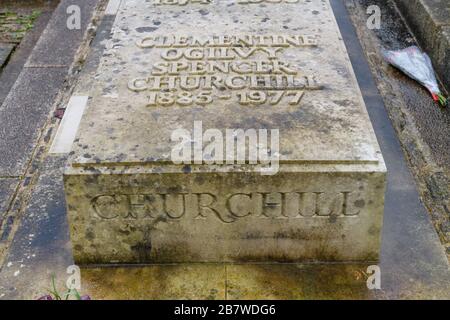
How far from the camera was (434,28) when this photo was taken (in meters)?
4.32

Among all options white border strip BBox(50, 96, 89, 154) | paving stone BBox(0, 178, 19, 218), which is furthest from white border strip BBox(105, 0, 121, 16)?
paving stone BBox(0, 178, 19, 218)

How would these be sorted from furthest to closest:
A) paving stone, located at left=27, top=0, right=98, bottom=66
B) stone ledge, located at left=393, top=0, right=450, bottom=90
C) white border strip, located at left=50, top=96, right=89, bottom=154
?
paving stone, located at left=27, top=0, right=98, bottom=66
stone ledge, located at left=393, top=0, right=450, bottom=90
white border strip, located at left=50, top=96, right=89, bottom=154

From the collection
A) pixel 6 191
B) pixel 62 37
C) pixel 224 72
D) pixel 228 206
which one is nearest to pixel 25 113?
pixel 6 191

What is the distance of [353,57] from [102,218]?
2308mm

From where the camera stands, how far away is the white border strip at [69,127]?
11.2ft

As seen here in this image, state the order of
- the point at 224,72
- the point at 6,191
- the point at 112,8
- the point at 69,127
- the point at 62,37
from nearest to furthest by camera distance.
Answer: the point at 224,72
the point at 6,191
the point at 69,127
the point at 112,8
the point at 62,37

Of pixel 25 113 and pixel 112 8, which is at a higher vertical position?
pixel 112 8

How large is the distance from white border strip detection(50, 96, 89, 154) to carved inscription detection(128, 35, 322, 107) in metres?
0.53

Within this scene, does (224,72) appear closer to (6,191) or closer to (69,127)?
(69,127)

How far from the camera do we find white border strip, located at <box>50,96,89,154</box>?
340 centimetres

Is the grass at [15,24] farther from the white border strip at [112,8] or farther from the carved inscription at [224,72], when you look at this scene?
the carved inscription at [224,72]

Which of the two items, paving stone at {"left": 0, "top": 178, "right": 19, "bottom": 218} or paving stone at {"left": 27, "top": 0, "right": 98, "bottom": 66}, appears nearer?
paving stone at {"left": 0, "top": 178, "right": 19, "bottom": 218}

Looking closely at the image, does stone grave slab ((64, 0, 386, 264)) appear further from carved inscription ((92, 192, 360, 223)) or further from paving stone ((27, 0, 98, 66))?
paving stone ((27, 0, 98, 66))

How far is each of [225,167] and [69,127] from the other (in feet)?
4.33
